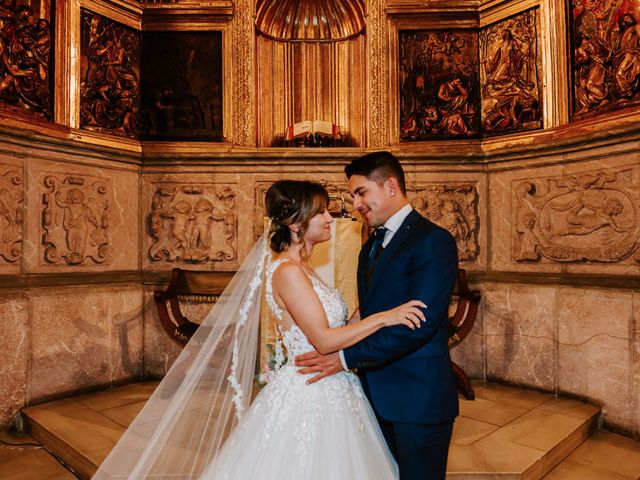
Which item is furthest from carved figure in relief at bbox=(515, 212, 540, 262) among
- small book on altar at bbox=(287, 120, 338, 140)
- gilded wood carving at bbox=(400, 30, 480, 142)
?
small book on altar at bbox=(287, 120, 338, 140)

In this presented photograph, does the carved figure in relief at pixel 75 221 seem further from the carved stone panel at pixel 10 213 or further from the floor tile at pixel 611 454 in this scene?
the floor tile at pixel 611 454

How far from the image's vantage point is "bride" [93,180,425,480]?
2.17m

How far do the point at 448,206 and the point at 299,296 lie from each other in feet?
12.0

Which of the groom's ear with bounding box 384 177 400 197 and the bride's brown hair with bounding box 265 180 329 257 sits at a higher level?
the groom's ear with bounding box 384 177 400 197

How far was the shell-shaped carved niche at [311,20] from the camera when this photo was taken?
6.24m

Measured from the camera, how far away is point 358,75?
6.34 m

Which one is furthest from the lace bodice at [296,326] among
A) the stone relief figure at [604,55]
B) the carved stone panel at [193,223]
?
the stone relief figure at [604,55]

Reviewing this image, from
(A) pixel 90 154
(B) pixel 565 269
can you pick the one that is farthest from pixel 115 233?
(B) pixel 565 269

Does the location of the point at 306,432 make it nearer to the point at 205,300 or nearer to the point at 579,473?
the point at 579,473

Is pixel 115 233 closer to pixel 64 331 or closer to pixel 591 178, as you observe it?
pixel 64 331

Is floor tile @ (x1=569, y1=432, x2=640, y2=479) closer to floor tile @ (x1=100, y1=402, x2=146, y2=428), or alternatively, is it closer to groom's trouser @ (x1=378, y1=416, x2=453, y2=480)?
groom's trouser @ (x1=378, y1=416, x2=453, y2=480)

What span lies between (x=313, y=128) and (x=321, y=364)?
4.20m

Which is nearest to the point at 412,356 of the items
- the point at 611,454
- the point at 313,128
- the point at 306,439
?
the point at 306,439

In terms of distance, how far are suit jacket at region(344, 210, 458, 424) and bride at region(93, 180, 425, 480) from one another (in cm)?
8
